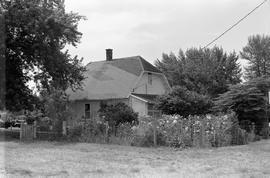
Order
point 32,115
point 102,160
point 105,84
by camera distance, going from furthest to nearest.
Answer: point 105,84 < point 32,115 < point 102,160

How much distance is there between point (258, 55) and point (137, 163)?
48526mm

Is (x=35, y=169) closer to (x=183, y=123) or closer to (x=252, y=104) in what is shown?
(x=183, y=123)

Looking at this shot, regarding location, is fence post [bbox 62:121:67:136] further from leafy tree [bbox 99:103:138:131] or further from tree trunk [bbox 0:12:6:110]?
tree trunk [bbox 0:12:6:110]

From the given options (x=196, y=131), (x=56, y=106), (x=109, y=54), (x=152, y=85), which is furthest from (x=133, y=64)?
(x=196, y=131)

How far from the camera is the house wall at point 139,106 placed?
33.7 m

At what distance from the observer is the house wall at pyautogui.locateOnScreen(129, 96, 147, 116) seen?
33688 millimetres

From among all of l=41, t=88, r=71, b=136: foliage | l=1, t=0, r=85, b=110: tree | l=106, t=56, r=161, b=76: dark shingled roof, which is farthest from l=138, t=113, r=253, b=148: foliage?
l=106, t=56, r=161, b=76: dark shingled roof

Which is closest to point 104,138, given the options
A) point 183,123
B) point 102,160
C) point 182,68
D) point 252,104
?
point 183,123

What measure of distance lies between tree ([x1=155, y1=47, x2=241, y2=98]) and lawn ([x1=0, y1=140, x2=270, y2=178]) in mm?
38048

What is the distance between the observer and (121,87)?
36.1m

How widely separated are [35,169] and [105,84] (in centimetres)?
2628

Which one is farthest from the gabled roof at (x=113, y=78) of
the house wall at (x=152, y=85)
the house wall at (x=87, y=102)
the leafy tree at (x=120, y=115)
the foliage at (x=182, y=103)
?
the leafy tree at (x=120, y=115)

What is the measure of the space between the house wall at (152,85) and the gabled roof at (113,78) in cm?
57

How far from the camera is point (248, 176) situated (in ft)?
35.1
